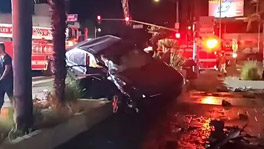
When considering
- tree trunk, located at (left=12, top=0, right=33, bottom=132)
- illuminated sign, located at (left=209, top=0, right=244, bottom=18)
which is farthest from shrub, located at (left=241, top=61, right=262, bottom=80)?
illuminated sign, located at (left=209, top=0, right=244, bottom=18)

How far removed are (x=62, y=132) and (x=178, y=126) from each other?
2.96 m

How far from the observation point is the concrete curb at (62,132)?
6.77 meters

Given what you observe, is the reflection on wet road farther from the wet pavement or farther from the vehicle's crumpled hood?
the vehicle's crumpled hood

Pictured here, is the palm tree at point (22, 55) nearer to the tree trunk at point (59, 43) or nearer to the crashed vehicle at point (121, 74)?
the tree trunk at point (59, 43)

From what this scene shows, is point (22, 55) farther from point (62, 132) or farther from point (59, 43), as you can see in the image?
point (59, 43)

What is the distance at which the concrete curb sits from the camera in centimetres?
677

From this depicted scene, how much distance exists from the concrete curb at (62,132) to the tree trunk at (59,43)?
2.65ft

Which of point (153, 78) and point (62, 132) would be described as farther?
point (153, 78)

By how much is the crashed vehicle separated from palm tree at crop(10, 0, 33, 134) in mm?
2943

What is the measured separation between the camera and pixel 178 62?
21.1m

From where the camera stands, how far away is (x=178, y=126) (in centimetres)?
999

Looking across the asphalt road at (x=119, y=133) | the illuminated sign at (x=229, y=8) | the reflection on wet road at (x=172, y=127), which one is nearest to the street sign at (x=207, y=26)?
the reflection on wet road at (x=172, y=127)

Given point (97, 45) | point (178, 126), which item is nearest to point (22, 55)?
point (178, 126)

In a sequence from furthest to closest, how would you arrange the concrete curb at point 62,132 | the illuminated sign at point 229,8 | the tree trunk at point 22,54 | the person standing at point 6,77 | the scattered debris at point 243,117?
the illuminated sign at point 229,8
the scattered debris at point 243,117
the person standing at point 6,77
the tree trunk at point 22,54
the concrete curb at point 62,132
